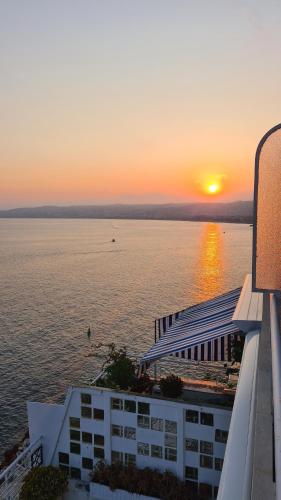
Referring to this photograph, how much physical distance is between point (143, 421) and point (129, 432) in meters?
0.95

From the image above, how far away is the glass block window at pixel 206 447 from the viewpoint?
55.7ft

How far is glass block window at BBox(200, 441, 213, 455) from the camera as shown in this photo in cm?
1697

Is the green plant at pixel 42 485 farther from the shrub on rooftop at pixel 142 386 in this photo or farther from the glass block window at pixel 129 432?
the shrub on rooftop at pixel 142 386

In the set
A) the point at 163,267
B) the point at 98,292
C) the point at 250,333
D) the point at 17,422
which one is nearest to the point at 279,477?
the point at 250,333

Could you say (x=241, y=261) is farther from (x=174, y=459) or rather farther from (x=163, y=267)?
(x=174, y=459)

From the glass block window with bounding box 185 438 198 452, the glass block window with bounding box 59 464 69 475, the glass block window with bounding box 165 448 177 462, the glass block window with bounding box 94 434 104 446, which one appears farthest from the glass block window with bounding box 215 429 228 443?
the glass block window with bounding box 59 464 69 475

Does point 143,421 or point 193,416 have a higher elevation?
point 193,416

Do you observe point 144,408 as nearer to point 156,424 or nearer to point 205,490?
point 156,424

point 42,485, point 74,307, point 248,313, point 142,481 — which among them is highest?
point 248,313

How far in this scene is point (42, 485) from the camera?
57.5 ft

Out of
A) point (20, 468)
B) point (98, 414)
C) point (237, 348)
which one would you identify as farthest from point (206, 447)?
point (20, 468)

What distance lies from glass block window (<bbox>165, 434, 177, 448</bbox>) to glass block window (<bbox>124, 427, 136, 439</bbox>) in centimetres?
149

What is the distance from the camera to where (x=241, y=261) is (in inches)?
5266

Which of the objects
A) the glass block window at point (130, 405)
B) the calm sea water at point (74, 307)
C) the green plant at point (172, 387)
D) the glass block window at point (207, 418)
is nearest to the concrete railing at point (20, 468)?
the glass block window at point (130, 405)
